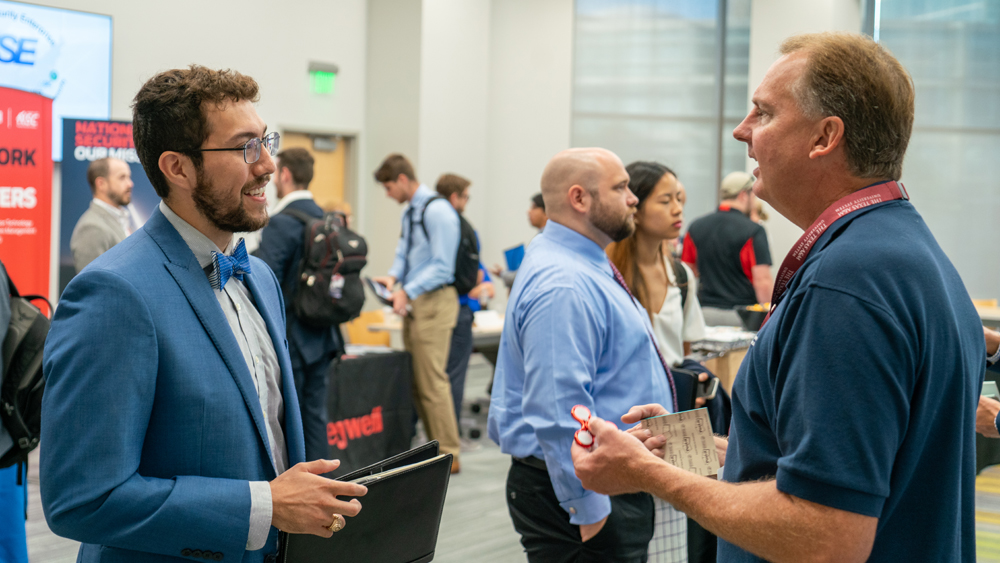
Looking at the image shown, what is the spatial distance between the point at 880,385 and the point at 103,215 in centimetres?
482

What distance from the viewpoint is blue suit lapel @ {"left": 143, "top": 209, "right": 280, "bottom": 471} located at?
1392 millimetres

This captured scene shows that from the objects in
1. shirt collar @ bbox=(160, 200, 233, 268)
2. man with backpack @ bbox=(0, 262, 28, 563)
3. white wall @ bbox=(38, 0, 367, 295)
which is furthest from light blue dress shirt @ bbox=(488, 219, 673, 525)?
white wall @ bbox=(38, 0, 367, 295)

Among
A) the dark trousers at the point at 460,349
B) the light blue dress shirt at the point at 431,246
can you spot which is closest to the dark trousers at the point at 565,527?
the light blue dress shirt at the point at 431,246

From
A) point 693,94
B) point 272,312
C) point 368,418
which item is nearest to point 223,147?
point 272,312

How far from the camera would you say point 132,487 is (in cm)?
126

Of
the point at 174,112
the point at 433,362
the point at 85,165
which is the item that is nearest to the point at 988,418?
the point at 174,112

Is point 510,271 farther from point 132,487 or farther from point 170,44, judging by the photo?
point 132,487

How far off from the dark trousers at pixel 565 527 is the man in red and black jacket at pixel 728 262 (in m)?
3.05

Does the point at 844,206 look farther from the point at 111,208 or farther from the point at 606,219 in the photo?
the point at 111,208

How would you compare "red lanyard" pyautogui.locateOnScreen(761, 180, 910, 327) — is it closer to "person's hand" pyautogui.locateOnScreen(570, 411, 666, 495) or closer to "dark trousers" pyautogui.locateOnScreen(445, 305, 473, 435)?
"person's hand" pyautogui.locateOnScreen(570, 411, 666, 495)

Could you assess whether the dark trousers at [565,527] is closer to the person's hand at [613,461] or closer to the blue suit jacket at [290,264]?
the person's hand at [613,461]

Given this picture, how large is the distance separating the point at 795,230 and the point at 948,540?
Answer: 8585mm

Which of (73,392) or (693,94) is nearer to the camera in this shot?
(73,392)

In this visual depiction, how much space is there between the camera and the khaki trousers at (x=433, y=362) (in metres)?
→ 5.20
